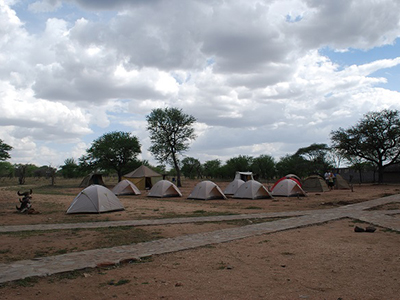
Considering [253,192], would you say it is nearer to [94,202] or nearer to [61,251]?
[94,202]

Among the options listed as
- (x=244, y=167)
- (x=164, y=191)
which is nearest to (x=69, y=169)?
(x=244, y=167)

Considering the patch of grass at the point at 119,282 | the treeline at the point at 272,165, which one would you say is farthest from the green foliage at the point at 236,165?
the patch of grass at the point at 119,282

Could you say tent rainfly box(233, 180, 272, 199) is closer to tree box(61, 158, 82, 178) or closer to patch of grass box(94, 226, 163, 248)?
patch of grass box(94, 226, 163, 248)

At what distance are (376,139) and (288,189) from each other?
2115 centimetres

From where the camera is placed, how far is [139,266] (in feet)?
21.8

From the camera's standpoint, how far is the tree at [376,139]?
126 ft

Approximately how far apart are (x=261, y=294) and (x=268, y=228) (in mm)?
5858

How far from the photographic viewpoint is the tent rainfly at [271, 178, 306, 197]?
2372cm

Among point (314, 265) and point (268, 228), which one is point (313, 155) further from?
point (314, 265)

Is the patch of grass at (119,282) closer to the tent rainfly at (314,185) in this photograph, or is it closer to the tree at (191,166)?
the tent rainfly at (314,185)

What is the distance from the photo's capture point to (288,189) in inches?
936

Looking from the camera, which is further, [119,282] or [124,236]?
[124,236]

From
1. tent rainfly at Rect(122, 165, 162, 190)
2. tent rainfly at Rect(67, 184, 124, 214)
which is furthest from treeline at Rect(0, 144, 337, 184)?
tent rainfly at Rect(67, 184, 124, 214)

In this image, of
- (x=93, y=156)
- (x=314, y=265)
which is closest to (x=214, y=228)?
(x=314, y=265)
